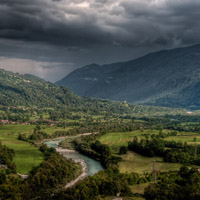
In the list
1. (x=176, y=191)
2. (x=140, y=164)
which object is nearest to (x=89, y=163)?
(x=140, y=164)

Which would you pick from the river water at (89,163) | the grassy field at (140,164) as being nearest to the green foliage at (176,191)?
the grassy field at (140,164)

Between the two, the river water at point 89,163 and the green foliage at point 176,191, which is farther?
the river water at point 89,163

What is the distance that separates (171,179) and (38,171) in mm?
51439

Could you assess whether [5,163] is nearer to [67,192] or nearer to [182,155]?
[67,192]

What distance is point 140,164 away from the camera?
5738 inches

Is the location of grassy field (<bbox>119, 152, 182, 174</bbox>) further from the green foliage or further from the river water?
the green foliage

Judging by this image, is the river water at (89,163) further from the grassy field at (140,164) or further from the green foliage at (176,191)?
the green foliage at (176,191)

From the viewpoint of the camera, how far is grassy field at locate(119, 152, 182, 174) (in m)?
135

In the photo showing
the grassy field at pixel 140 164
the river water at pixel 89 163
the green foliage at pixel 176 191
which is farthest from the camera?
the river water at pixel 89 163

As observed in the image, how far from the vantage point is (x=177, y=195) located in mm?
84938

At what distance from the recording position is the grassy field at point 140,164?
442ft

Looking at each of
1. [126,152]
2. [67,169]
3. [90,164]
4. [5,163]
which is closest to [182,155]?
[126,152]

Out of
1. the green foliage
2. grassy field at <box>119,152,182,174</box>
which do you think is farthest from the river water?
the green foliage

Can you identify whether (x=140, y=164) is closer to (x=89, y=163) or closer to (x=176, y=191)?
(x=89, y=163)
